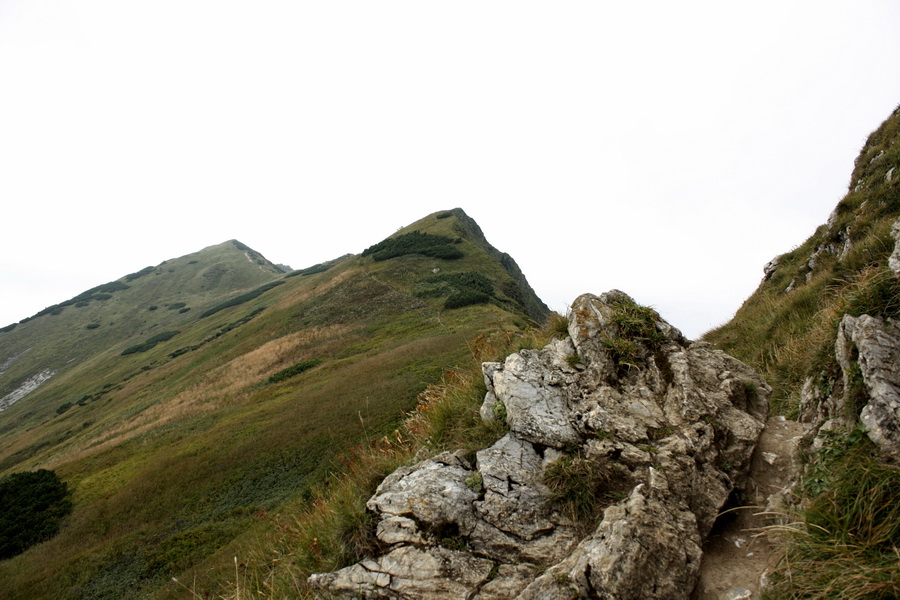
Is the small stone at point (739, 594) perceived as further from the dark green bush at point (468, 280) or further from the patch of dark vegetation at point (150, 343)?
the patch of dark vegetation at point (150, 343)

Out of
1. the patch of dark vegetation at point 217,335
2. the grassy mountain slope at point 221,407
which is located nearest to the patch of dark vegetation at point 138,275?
the grassy mountain slope at point 221,407

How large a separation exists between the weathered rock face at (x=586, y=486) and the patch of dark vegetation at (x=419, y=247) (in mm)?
51591

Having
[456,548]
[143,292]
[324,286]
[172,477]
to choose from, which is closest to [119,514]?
[172,477]

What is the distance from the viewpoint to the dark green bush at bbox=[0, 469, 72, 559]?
16.6 meters

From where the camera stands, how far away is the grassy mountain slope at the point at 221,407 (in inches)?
537

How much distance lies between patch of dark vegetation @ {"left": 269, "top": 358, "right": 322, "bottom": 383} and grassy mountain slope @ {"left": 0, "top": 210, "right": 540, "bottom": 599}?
0.17 metres

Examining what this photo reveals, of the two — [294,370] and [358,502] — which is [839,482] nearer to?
[358,502]

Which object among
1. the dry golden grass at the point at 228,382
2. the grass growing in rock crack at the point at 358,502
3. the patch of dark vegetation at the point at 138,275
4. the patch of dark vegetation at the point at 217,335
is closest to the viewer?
the grass growing in rock crack at the point at 358,502

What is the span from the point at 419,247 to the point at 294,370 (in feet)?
111

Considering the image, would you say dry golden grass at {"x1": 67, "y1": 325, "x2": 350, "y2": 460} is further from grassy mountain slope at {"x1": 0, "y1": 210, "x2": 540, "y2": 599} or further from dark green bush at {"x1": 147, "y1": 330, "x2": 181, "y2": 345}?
dark green bush at {"x1": 147, "y1": 330, "x2": 181, "y2": 345}

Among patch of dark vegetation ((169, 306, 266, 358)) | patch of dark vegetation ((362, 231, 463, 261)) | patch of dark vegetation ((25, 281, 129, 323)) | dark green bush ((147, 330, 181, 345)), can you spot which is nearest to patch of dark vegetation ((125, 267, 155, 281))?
patch of dark vegetation ((25, 281, 129, 323))

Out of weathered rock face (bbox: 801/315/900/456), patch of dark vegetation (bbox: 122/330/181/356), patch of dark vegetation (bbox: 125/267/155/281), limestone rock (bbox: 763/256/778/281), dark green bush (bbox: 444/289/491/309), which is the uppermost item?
patch of dark vegetation (bbox: 125/267/155/281)

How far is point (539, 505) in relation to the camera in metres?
5.02

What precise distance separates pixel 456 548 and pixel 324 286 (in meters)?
57.2
